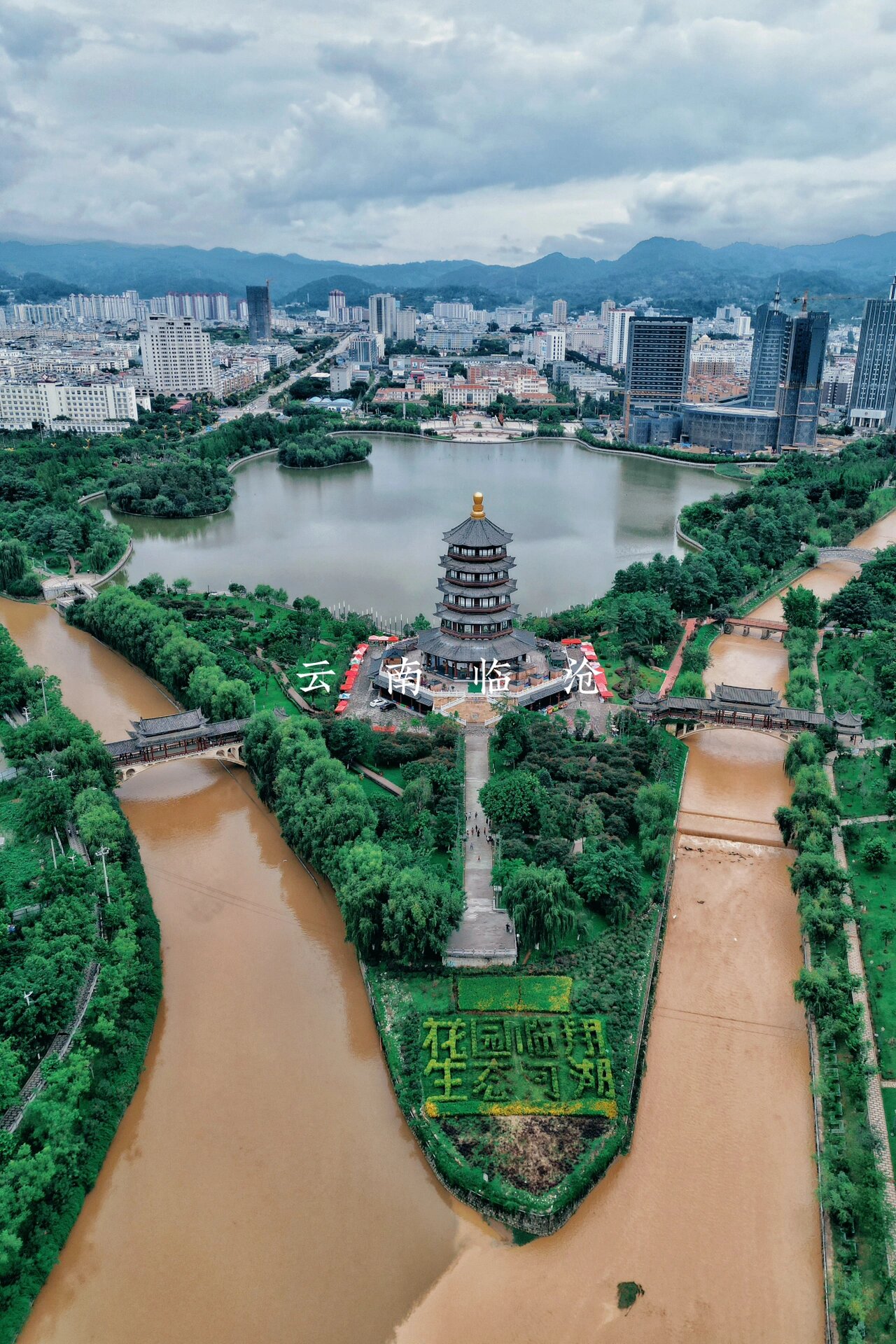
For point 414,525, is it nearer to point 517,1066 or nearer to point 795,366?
point 795,366

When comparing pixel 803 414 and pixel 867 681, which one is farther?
pixel 803 414

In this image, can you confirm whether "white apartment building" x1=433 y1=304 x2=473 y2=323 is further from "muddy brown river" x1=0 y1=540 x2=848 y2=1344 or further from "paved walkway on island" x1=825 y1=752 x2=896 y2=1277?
"muddy brown river" x1=0 y1=540 x2=848 y2=1344

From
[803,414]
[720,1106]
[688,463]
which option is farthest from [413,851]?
[803,414]

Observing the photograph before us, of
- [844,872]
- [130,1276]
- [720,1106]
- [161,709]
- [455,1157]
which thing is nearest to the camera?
[130,1276]

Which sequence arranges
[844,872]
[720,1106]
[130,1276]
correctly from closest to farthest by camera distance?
1. [130,1276]
2. [720,1106]
3. [844,872]

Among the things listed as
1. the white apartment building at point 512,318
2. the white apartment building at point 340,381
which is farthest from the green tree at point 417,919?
the white apartment building at point 512,318

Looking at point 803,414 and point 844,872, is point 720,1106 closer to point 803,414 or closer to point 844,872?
point 844,872
